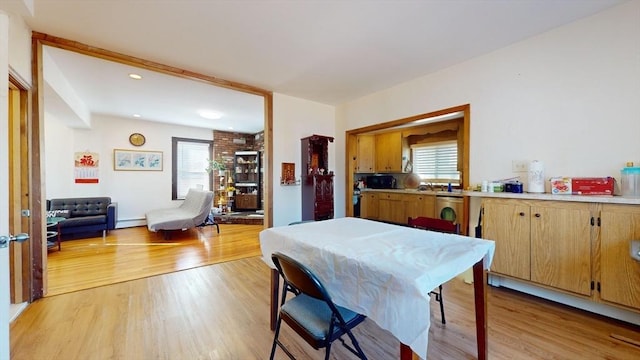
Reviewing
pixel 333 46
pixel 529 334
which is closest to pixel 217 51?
pixel 333 46

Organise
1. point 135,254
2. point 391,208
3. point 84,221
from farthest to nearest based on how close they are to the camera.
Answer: point 391,208, point 84,221, point 135,254

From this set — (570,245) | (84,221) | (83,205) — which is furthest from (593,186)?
(83,205)

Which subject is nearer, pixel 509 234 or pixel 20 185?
pixel 20 185

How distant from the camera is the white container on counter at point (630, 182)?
1961 mm

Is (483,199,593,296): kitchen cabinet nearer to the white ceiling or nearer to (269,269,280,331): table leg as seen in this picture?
the white ceiling

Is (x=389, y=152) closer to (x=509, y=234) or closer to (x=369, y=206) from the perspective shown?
(x=369, y=206)

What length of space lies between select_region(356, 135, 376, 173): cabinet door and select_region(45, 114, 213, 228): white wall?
14.6 ft

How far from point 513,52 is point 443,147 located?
298 centimetres

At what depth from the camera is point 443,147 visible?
18.0ft

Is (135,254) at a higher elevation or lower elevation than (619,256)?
lower

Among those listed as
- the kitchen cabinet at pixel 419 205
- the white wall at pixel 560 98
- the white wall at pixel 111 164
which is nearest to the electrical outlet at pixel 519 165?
the white wall at pixel 560 98

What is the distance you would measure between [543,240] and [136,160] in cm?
755

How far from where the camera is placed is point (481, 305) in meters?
1.56

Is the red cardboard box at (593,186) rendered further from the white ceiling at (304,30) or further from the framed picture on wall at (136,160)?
the framed picture on wall at (136,160)
